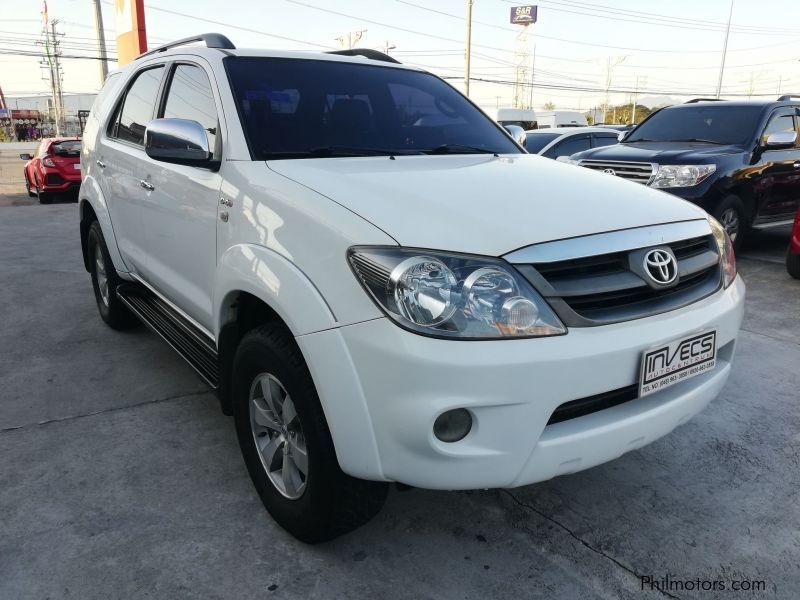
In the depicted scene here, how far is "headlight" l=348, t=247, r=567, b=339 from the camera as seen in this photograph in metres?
1.74

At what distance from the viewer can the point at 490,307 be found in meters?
1.77

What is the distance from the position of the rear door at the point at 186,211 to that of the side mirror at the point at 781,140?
19.4 ft

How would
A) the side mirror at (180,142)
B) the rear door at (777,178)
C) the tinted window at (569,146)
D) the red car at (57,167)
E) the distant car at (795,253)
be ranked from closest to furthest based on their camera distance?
the side mirror at (180,142) < the distant car at (795,253) < the rear door at (777,178) < the tinted window at (569,146) < the red car at (57,167)

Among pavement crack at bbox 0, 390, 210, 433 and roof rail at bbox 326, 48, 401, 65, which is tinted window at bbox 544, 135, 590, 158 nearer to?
roof rail at bbox 326, 48, 401, 65

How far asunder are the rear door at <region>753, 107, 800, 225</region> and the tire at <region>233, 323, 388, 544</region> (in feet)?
20.2

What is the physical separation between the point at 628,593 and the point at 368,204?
1.46 m

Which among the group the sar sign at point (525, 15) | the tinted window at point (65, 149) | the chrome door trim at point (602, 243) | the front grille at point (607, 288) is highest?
the sar sign at point (525, 15)

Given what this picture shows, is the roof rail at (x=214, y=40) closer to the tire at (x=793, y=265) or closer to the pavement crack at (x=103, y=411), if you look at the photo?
the pavement crack at (x=103, y=411)

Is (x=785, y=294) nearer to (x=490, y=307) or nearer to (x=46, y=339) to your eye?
(x=490, y=307)

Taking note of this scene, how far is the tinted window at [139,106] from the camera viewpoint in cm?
352

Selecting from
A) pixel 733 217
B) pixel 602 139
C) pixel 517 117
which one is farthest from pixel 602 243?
pixel 517 117

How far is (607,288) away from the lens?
1.91 m

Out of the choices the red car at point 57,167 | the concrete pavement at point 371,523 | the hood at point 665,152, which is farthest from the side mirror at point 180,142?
the red car at point 57,167

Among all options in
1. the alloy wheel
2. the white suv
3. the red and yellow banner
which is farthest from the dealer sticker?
the red and yellow banner
